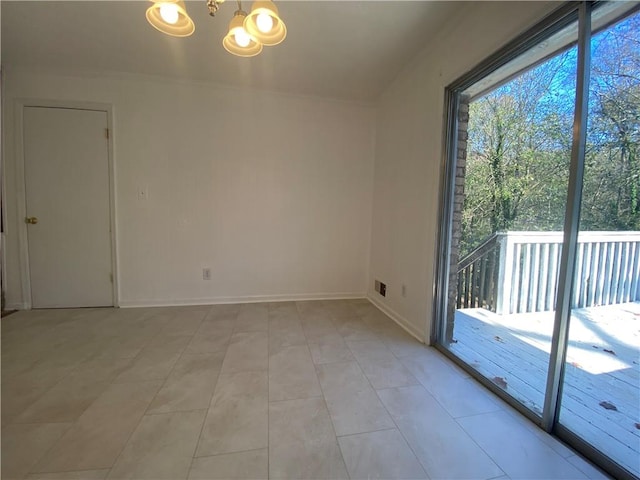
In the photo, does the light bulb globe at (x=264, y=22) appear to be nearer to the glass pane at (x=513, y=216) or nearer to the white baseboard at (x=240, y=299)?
the glass pane at (x=513, y=216)

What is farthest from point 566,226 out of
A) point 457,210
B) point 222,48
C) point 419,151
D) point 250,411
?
point 222,48

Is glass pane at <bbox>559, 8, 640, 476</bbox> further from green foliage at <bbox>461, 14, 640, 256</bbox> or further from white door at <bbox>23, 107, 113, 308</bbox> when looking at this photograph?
white door at <bbox>23, 107, 113, 308</bbox>

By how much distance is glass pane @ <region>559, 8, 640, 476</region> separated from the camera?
118 centimetres

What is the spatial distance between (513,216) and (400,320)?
1.47 meters

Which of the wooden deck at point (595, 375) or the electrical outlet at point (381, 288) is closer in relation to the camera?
the wooden deck at point (595, 375)

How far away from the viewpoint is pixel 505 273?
1.81 m

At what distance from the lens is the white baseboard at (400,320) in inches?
97.0

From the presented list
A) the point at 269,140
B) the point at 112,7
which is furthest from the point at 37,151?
the point at 269,140

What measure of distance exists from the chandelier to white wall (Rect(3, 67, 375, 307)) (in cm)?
174

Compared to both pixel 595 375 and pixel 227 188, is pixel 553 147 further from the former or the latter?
pixel 227 188

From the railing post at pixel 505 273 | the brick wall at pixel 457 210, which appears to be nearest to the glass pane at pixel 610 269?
the railing post at pixel 505 273

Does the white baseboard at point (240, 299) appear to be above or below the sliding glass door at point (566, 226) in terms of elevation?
below

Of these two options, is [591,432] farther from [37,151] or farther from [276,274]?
[37,151]

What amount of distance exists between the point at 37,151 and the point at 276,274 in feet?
9.25
